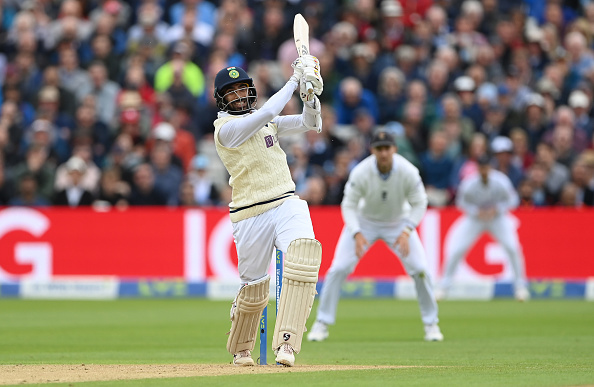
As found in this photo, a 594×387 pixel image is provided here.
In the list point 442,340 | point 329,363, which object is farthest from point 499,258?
point 329,363

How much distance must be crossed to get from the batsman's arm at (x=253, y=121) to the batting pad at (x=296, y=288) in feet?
2.81

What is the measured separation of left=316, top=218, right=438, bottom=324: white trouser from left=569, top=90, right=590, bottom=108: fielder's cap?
7853 millimetres

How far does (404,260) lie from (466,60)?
344 inches

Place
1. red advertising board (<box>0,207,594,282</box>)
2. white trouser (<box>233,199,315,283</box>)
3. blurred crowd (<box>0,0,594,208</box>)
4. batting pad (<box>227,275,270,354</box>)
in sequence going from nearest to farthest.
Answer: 1. white trouser (<box>233,199,315,283</box>)
2. batting pad (<box>227,275,270,354</box>)
3. red advertising board (<box>0,207,594,282</box>)
4. blurred crowd (<box>0,0,594,208</box>)

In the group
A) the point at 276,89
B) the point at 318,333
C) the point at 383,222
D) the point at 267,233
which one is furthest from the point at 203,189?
the point at 267,233

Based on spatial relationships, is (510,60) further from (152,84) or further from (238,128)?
(238,128)

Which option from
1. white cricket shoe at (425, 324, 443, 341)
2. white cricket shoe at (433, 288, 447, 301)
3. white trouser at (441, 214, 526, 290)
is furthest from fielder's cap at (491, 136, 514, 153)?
white cricket shoe at (425, 324, 443, 341)

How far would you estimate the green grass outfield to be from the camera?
7344mm

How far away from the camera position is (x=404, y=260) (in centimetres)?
1112

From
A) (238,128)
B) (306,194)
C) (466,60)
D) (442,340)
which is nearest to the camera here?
(238,128)

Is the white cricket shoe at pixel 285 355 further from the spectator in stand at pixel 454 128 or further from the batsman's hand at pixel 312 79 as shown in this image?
the spectator in stand at pixel 454 128

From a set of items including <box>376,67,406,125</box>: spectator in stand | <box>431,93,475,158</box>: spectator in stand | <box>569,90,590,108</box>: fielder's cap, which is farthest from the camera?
<box>569,90,590,108</box>: fielder's cap

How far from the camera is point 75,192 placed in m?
16.7

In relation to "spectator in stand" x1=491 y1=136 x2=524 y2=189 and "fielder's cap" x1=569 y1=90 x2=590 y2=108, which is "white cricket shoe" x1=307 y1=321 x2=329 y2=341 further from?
"fielder's cap" x1=569 y1=90 x2=590 y2=108
